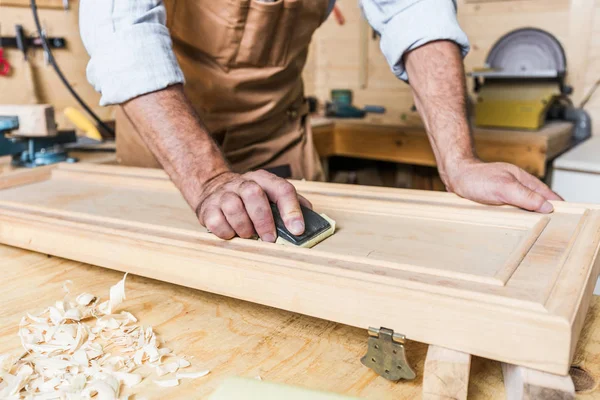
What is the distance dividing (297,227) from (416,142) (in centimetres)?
152

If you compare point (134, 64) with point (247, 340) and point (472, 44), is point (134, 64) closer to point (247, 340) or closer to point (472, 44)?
point (247, 340)

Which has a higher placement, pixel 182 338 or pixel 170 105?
pixel 170 105

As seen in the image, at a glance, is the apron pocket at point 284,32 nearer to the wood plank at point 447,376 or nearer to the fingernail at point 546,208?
the fingernail at point 546,208

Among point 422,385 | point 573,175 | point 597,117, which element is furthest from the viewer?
point 597,117

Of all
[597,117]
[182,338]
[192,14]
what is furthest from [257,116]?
[597,117]

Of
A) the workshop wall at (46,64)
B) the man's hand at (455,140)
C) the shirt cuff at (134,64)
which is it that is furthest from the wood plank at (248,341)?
the workshop wall at (46,64)

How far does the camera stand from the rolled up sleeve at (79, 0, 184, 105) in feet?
3.05

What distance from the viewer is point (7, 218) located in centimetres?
98

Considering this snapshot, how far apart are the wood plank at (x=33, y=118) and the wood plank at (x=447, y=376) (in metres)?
1.40

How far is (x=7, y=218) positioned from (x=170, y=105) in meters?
0.38

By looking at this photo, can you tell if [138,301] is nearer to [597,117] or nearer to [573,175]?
[573,175]

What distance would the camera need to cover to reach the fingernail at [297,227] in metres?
0.77

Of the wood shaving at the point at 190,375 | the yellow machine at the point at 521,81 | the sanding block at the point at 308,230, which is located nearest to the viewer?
the wood shaving at the point at 190,375

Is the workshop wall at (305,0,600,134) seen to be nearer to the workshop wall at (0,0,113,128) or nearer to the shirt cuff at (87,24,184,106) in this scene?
the workshop wall at (0,0,113,128)
